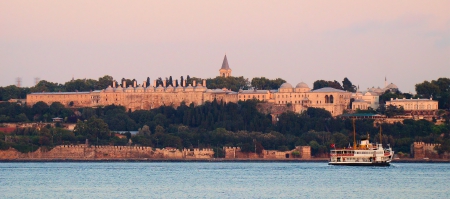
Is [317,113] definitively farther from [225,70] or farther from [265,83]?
[225,70]

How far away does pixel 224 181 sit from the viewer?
205ft

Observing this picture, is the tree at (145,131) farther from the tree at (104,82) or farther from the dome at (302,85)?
the tree at (104,82)

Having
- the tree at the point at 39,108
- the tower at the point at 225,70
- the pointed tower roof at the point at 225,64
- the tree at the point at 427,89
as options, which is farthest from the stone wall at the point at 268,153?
the pointed tower roof at the point at 225,64

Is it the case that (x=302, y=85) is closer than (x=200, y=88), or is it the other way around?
(x=302, y=85)

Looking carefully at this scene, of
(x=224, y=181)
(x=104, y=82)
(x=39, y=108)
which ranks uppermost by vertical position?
(x=104, y=82)

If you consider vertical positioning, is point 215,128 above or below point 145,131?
above

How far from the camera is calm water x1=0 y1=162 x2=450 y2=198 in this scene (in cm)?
5391

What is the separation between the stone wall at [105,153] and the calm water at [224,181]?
995cm

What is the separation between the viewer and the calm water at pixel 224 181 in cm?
5391

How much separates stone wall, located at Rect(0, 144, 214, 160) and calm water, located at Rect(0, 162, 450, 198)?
995 centimetres

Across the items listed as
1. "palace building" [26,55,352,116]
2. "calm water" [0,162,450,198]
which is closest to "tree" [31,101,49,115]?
"palace building" [26,55,352,116]

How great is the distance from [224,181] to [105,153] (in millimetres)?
31619

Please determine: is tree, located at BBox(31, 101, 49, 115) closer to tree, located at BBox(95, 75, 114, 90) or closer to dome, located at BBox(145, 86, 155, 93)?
dome, located at BBox(145, 86, 155, 93)

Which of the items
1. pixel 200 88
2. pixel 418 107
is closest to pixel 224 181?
pixel 418 107
